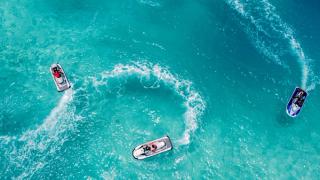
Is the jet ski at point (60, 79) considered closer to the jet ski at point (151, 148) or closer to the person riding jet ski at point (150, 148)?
the jet ski at point (151, 148)

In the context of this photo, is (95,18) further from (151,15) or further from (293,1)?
(293,1)

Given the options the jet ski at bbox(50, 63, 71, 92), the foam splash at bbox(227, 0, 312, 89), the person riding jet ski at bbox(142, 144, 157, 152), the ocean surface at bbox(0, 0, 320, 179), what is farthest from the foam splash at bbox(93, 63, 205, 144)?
the foam splash at bbox(227, 0, 312, 89)

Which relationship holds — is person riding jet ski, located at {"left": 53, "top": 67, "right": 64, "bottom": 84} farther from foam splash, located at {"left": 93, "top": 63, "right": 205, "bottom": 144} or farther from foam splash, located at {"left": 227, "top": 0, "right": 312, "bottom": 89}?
foam splash, located at {"left": 227, "top": 0, "right": 312, "bottom": 89}

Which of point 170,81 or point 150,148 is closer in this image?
point 150,148

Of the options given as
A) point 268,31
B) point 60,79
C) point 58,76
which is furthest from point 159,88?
point 268,31

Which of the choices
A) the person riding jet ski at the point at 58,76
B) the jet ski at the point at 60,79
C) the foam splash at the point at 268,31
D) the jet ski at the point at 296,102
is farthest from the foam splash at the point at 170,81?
the foam splash at the point at 268,31

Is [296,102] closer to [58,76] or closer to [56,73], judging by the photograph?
[58,76]
